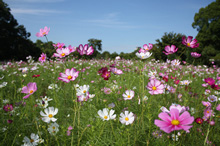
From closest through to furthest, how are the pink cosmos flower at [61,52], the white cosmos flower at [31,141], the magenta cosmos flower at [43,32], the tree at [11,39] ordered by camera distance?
the white cosmos flower at [31,141] → the pink cosmos flower at [61,52] → the magenta cosmos flower at [43,32] → the tree at [11,39]

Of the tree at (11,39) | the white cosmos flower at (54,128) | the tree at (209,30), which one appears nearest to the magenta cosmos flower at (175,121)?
the white cosmos flower at (54,128)

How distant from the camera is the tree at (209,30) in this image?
19.9 metres

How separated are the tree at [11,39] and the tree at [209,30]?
2383 cm

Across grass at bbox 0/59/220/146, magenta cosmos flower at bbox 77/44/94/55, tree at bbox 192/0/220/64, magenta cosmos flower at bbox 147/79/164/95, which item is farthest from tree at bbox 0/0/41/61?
tree at bbox 192/0/220/64

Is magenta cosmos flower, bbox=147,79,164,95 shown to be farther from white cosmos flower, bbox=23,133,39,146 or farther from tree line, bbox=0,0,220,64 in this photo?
tree line, bbox=0,0,220,64

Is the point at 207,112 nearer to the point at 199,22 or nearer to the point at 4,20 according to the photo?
the point at 4,20

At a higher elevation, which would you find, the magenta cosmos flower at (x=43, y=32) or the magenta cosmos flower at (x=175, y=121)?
the magenta cosmos flower at (x=43, y=32)

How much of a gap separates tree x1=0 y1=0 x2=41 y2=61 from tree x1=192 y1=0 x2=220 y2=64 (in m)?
23.8

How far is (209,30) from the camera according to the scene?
20.9 meters

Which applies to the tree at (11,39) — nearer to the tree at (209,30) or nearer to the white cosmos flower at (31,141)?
the white cosmos flower at (31,141)

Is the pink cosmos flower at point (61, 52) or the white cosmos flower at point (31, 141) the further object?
the pink cosmos flower at point (61, 52)

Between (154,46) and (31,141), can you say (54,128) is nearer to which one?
(31,141)

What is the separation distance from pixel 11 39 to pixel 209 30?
27107 mm

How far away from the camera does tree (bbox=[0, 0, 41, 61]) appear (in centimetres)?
1786
